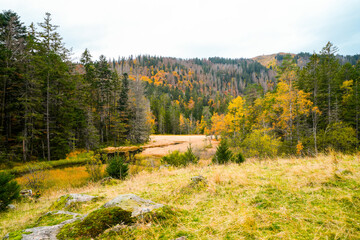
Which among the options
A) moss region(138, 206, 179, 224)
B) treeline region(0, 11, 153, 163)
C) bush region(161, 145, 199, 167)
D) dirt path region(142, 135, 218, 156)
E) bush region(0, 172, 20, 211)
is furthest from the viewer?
dirt path region(142, 135, 218, 156)

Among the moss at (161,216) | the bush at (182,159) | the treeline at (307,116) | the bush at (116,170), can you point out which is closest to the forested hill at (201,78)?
the treeline at (307,116)

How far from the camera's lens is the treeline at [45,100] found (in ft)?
65.2

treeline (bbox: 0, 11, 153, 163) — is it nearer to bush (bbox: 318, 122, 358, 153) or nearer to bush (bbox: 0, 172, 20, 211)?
bush (bbox: 0, 172, 20, 211)

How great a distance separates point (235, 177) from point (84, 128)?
97.4ft

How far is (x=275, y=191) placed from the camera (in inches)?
142

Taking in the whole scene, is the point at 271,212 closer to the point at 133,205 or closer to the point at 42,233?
the point at 133,205

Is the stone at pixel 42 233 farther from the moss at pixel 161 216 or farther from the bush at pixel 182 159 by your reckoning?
the bush at pixel 182 159

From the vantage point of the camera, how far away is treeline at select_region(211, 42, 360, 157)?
18219 millimetres

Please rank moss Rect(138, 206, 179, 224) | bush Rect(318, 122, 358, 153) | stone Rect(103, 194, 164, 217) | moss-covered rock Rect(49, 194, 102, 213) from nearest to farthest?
moss Rect(138, 206, 179, 224) → stone Rect(103, 194, 164, 217) → moss-covered rock Rect(49, 194, 102, 213) → bush Rect(318, 122, 358, 153)

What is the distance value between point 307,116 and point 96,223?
2687 cm

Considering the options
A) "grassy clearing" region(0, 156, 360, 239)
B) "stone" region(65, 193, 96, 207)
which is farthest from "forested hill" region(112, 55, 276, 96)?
"grassy clearing" region(0, 156, 360, 239)

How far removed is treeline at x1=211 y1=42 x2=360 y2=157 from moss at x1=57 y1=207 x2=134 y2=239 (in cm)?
1386

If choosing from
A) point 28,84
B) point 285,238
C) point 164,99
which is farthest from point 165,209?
point 164,99

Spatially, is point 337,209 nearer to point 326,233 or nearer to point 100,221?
point 326,233
